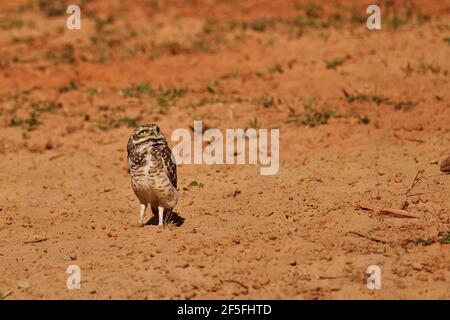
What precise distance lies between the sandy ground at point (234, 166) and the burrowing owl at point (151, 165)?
1.27 ft

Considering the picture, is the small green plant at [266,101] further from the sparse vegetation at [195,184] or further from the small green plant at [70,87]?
the small green plant at [70,87]

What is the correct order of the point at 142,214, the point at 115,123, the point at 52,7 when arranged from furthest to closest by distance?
the point at 52,7
the point at 115,123
the point at 142,214

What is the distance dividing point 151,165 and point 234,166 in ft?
7.36

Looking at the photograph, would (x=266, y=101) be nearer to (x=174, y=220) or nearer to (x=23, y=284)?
(x=174, y=220)

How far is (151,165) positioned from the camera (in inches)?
251

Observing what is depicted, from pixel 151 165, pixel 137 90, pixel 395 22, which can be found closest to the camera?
pixel 151 165

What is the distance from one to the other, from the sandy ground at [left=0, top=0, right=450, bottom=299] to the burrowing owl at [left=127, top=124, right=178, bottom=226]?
388mm

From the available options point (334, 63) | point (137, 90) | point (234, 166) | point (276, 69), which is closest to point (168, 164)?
point (234, 166)

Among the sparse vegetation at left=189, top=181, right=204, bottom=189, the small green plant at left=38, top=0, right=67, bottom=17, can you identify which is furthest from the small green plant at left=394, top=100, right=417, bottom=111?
the small green plant at left=38, top=0, right=67, bottom=17

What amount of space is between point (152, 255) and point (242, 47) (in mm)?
7296

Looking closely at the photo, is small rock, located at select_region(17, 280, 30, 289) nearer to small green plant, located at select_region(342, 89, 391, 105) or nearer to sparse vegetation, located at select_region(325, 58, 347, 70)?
small green plant, located at select_region(342, 89, 391, 105)

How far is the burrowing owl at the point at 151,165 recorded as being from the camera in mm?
6379

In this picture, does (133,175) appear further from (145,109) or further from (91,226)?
(145,109)

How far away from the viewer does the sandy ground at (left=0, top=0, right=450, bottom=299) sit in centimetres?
567
